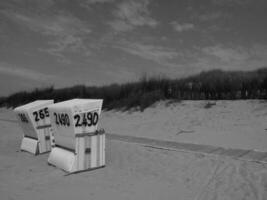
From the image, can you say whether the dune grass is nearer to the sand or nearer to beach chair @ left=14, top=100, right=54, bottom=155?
the sand

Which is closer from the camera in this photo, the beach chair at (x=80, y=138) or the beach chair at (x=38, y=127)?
the beach chair at (x=80, y=138)

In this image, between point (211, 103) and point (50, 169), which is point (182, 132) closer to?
point (211, 103)

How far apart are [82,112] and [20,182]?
1.85 meters

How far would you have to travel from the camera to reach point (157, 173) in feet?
19.1

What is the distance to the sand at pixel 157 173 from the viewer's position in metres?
4.59

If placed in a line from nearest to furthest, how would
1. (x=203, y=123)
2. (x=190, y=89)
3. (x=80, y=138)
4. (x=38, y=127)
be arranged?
(x=80, y=138) → (x=38, y=127) → (x=203, y=123) → (x=190, y=89)

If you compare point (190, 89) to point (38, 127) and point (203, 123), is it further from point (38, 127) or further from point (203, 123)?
point (38, 127)

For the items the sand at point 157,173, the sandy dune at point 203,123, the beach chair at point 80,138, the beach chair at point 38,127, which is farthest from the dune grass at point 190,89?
the beach chair at point 80,138

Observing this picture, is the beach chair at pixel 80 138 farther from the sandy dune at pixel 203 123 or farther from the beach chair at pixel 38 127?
the sandy dune at pixel 203 123

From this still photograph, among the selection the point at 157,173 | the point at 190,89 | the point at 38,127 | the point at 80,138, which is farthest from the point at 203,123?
the point at 80,138

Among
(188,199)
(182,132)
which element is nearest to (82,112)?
(188,199)

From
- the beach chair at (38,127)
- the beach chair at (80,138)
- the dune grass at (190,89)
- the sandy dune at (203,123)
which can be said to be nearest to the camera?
the beach chair at (80,138)

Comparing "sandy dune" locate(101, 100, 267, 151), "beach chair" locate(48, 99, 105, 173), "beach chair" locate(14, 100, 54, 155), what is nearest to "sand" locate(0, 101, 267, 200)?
"sandy dune" locate(101, 100, 267, 151)

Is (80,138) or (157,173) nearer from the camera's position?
(157,173)
